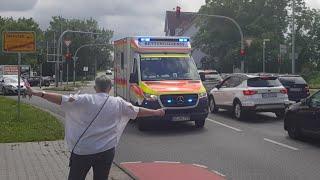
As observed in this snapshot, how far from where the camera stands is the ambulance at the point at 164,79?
15.7 m

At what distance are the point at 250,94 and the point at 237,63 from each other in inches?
2060

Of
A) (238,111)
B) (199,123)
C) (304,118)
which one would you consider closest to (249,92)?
(238,111)

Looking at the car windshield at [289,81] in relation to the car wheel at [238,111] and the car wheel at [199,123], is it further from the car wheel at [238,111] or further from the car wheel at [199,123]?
the car wheel at [199,123]

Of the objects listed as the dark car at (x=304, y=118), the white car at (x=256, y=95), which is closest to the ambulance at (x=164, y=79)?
the white car at (x=256, y=95)

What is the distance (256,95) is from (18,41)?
747 cm

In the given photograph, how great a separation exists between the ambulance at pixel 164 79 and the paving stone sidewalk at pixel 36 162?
365 cm

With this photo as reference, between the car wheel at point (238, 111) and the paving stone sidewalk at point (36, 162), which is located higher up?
the car wheel at point (238, 111)

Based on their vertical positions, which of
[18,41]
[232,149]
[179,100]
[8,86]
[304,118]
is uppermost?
[18,41]

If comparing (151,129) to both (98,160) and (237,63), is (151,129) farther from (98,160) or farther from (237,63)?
(237,63)

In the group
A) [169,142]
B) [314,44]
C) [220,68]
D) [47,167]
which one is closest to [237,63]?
[220,68]

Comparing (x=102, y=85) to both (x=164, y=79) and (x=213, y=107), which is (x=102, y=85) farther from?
(x=213, y=107)

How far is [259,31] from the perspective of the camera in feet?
223

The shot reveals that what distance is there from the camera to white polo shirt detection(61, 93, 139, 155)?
5688 mm

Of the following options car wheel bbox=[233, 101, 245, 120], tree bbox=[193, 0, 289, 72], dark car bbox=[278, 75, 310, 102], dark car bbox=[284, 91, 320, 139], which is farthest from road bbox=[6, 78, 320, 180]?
tree bbox=[193, 0, 289, 72]
